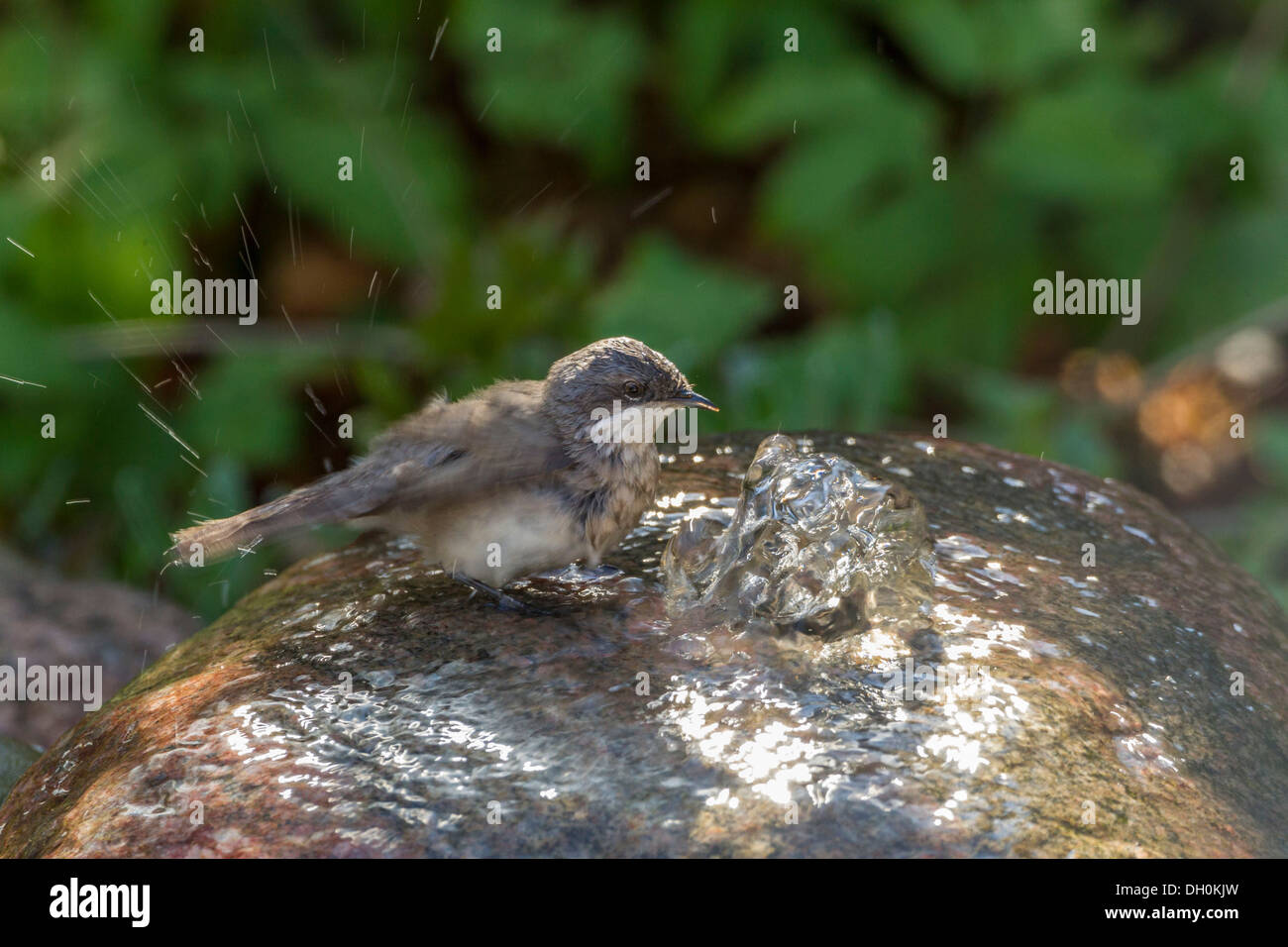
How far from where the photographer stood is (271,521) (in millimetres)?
3148

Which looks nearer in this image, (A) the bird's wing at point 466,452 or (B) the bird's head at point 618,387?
(A) the bird's wing at point 466,452

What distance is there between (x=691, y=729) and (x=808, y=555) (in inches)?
26.2

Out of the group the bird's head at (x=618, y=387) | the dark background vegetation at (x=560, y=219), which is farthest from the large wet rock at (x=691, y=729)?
the dark background vegetation at (x=560, y=219)

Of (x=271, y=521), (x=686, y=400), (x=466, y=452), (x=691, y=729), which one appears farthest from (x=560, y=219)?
(x=691, y=729)

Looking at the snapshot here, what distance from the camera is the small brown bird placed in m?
3.09

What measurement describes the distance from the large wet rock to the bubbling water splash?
7 cm

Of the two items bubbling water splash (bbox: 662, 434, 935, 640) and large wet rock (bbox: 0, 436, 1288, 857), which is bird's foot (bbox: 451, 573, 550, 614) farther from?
A: bubbling water splash (bbox: 662, 434, 935, 640)

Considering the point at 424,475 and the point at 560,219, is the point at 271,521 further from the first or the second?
the point at 560,219

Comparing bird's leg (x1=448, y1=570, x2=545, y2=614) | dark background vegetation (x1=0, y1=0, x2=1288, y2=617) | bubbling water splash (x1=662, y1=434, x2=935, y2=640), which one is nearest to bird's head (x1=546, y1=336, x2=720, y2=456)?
bubbling water splash (x1=662, y1=434, x2=935, y2=640)

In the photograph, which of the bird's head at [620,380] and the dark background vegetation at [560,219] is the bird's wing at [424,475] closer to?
the bird's head at [620,380]

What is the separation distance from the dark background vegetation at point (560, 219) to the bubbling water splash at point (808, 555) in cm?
186

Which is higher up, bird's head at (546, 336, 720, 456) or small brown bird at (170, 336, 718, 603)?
bird's head at (546, 336, 720, 456)

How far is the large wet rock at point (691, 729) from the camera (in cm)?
224

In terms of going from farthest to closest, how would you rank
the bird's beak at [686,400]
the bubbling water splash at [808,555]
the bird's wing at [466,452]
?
the bird's beak at [686,400] → the bird's wing at [466,452] → the bubbling water splash at [808,555]
